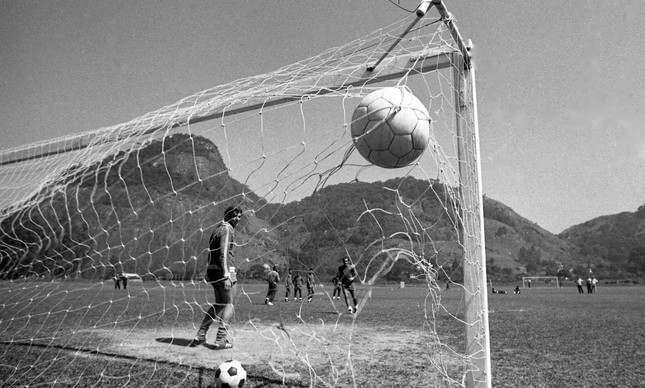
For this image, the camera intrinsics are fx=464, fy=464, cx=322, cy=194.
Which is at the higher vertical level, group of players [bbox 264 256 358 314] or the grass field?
group of players [bbox 264 256 358 314]

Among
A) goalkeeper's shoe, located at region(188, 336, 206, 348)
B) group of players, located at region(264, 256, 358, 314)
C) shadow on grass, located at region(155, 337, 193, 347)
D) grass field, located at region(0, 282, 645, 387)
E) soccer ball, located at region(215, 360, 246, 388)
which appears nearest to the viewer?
soccer ball, located at region(215, 360, 246, 388)

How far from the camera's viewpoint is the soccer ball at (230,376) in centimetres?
348

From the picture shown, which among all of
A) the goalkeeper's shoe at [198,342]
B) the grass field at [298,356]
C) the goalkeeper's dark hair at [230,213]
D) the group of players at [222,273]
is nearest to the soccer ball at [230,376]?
the grass field at [298,356]

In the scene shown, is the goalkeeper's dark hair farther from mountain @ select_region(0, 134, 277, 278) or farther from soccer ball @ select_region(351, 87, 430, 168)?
soccer ball @ select_region(351, 87, 430, 168)

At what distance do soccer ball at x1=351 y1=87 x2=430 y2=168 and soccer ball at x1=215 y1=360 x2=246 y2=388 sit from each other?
6.41 feet

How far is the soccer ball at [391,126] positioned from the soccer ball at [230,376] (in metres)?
1.95

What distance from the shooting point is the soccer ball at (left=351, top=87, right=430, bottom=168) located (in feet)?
11.6

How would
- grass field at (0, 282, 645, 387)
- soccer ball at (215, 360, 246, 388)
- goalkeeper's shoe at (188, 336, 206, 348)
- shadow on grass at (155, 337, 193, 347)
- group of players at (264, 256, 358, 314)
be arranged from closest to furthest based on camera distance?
1. soccer ball at (215, 360, 246, 388)
2. grass field at (0, 282, 645, 387)
3. goalkeeper's shoe at (188, 336, 206, 348)
4. shadow on grass at (155, 337, 193, 347)
5. group of players at (264, 256, 358, 314)

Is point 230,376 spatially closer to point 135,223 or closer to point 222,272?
point 222,272

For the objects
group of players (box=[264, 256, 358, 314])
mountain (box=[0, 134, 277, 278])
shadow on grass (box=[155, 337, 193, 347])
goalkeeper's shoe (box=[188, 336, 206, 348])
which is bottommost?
shadow on grass (box=[155, 337, 193, 347])

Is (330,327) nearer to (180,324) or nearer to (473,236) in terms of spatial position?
(180,324)

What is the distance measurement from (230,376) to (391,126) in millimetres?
2251

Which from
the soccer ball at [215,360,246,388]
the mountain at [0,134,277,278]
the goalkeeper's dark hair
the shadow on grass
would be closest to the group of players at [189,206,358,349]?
the goalkeeper's dark hair

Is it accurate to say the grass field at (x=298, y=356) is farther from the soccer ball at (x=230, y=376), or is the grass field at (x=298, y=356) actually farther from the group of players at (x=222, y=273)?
the soccer ball at (x=230, y=376)
